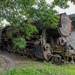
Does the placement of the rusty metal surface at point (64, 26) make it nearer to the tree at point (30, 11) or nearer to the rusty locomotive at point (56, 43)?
the rusty locomotive at point (56, 43)

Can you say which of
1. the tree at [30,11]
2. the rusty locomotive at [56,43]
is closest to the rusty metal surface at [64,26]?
the rusty locomotive at [56,43]

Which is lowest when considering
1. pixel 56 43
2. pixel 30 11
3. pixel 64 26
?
pixel 56 43

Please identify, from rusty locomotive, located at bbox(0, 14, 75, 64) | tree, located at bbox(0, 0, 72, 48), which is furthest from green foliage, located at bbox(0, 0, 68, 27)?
rusty locomotive, located at bbox(0, 14, 75, 64)

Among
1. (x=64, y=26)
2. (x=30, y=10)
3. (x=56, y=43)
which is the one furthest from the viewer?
(x=56, y=43)

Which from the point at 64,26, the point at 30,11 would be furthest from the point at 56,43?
the point at 30,11

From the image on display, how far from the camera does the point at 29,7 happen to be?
22.4 ft

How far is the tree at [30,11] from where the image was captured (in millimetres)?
6550

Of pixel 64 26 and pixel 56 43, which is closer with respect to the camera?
pixel 64 26

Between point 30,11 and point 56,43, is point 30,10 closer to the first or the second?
point 30,11

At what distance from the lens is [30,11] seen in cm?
688

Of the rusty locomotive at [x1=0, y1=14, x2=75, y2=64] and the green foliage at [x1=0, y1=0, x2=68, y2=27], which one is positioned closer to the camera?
the green foliage at [x1=0, y1=0, x2=68, y2=27]

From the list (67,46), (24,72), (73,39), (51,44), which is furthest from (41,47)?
(24,72)

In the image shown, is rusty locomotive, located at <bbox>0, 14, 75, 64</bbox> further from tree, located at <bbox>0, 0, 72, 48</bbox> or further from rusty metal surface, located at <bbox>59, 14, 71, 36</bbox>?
tree, located at <bbox>0, 0, 72, 48</bbox>

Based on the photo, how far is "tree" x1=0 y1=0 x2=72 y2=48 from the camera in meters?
6.55
